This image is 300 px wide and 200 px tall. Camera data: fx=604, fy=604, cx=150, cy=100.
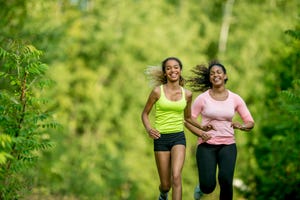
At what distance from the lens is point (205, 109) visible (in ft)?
28.1

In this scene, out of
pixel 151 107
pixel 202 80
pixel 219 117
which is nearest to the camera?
pixel 151 107

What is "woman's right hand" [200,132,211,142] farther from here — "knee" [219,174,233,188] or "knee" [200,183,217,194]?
"knee" [200,183,217,194]

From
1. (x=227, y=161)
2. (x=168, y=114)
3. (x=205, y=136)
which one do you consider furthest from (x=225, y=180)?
(x=168, y=114)

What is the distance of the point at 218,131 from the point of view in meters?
8.52

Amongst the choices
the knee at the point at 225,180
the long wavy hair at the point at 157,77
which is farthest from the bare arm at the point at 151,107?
the knee at the point at 225,180

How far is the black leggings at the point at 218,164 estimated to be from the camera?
841cm

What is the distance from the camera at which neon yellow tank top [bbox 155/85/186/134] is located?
27.1ft

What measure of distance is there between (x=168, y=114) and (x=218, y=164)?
1038 mm

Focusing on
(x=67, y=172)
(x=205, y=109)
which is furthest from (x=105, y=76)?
(x=205, y=109)

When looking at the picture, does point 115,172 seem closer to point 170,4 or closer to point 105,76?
point 105,76

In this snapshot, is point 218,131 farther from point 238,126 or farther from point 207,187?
point 207,187

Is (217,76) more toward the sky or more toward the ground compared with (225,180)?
more toward the sky

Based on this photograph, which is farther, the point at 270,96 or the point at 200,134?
the point at 270,96

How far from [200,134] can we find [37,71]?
2512 millimetres
